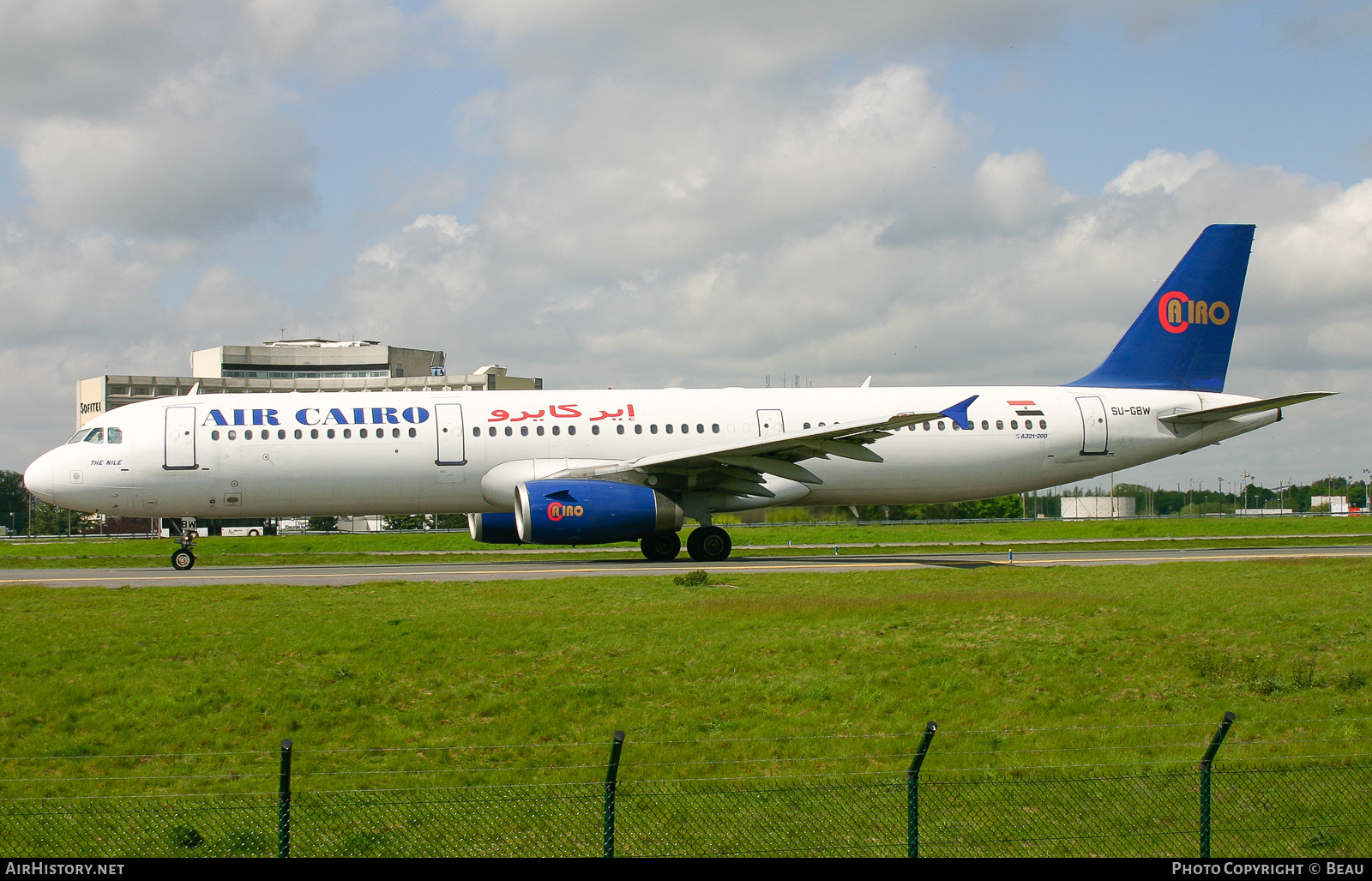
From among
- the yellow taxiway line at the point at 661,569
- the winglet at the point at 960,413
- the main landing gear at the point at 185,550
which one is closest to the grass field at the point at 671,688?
the yellow taxiway line at the point at 661,569

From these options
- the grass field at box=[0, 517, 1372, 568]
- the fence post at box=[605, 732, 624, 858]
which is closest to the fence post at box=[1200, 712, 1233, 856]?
the fence post at box=[605, 732, 624, 858]

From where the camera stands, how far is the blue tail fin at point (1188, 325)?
29.2m

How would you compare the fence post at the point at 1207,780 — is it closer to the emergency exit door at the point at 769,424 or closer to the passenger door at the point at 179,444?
the emergency exit door at the point at 769,424

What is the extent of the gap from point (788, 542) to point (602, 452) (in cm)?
1745

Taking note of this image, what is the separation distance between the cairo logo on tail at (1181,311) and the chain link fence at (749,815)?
21.6 meters

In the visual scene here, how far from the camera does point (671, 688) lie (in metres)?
12.1

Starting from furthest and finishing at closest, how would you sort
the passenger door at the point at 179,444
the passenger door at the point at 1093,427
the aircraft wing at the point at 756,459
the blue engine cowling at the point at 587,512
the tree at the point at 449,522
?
the tree at the point at 449,522, the passenger door at the point at 1093,427, the passenger door at the point at 179,444, the aircraft wing at the point at 756,459, the blue engine cowling at the point at 587,512

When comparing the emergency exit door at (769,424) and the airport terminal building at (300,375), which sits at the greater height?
the airport terminal building at (300,375)

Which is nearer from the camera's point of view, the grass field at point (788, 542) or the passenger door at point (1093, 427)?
the passenger door at point (1093, 427)

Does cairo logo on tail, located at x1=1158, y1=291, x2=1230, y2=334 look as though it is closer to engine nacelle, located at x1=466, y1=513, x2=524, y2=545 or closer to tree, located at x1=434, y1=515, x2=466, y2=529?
engine nacelle, located at x1=466, y1=513, x2=524, y2=545

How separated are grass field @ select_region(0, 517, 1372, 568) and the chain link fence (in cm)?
2059

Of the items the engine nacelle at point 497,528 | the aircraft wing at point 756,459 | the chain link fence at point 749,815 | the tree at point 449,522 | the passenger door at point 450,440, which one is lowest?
the chain link fence at point 749,815

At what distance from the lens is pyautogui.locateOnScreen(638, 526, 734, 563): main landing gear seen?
2552 cm

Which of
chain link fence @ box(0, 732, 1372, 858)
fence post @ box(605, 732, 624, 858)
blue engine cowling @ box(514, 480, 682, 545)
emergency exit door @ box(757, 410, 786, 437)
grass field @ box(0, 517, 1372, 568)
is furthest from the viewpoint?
grass field @ box(0, 517, 1372, 568)
